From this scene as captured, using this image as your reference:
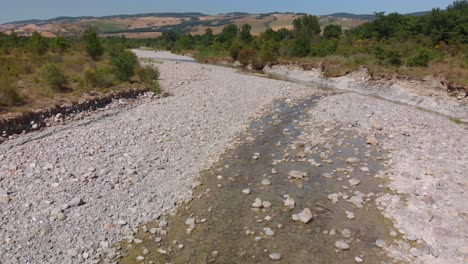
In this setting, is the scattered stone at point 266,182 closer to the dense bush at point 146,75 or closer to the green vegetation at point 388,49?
the dense bush at point 146,75

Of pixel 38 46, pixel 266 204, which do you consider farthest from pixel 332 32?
pixel 266 204

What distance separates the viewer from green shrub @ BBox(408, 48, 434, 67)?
90.2ft

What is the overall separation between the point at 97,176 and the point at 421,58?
1068 inches

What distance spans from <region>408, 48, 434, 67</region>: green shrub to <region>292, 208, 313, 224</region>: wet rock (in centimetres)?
2456

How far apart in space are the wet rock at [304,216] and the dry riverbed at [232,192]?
30mm

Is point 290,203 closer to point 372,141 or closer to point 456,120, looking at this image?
point 372,141

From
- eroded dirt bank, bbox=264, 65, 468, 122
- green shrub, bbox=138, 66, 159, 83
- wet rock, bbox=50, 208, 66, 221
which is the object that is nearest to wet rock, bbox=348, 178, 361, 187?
wet rock, bbox=50, 208, 66, 221

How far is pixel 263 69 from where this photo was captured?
A: 44.1m

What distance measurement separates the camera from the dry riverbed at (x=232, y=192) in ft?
21.9

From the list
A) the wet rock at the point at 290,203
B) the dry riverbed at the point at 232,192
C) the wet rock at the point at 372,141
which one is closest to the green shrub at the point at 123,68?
the dry riverbed at the point at 232,192

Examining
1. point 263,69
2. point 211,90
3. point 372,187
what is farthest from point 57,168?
point 263,69

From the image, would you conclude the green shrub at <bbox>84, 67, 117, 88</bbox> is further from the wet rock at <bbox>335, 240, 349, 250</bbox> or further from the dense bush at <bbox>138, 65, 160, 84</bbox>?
the wet rock at <bbox>335, 240, 349, 250</bbox>

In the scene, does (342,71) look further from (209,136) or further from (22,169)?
(22,169)

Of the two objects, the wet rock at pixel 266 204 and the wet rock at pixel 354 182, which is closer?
the wet rock at pixel 266 204
